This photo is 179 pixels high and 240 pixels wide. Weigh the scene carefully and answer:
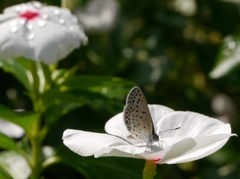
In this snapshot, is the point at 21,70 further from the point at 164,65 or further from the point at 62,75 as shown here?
the point at 164,65

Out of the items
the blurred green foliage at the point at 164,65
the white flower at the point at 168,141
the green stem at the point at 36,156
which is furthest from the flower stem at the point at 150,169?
the blurred green foliage at the point at 164,65

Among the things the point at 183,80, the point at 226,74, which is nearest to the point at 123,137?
the point at 226,74

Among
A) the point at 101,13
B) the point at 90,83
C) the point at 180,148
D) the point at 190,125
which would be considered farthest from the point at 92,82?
the point at 101,13

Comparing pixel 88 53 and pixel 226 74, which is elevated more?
pixel 226 74

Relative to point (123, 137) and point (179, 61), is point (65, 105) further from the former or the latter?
point (179, 61)

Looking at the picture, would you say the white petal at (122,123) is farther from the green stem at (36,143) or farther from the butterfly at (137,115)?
the green stem at (36,143)
